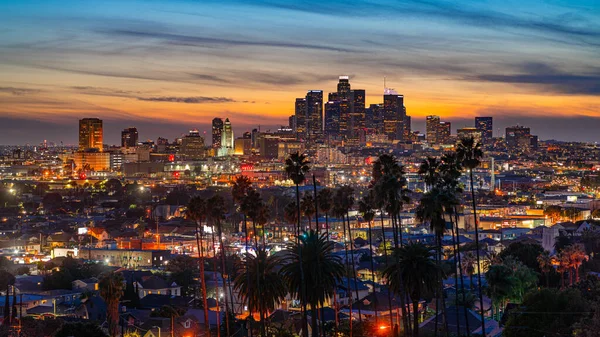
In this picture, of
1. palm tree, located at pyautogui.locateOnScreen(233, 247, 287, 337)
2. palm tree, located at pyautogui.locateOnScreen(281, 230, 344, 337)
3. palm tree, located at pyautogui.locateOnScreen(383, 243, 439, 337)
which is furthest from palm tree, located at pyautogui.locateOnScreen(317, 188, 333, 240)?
palm tree, located at pyautogui.locateOnScreen(383, 243, 439, 337)

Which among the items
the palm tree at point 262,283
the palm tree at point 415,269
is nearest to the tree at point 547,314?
the palm tree at point 415,269

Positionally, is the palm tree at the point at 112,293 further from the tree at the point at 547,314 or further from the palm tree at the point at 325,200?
the tree at the point at 547,314

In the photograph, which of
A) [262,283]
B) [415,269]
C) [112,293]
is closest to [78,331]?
[112,293]

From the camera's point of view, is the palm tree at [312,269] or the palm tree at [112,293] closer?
the palm tree at [312,269]

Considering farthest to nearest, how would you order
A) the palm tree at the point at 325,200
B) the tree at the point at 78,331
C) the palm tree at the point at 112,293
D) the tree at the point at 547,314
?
1. the palm tree at the point at 325,200
2. the palm tree at the point at 112,293
3. the tree at the point at 547,314
4. the tree at the point at 78,331

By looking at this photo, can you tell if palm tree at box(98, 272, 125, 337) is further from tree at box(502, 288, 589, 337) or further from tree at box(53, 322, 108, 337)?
tree at box(502, 288, 589, 337)

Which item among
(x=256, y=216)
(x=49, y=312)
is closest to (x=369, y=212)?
(x=256, y=216)

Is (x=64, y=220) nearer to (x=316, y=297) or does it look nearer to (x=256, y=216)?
(x=256, y=216)

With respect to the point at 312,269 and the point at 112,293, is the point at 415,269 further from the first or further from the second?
the point at 112,293
